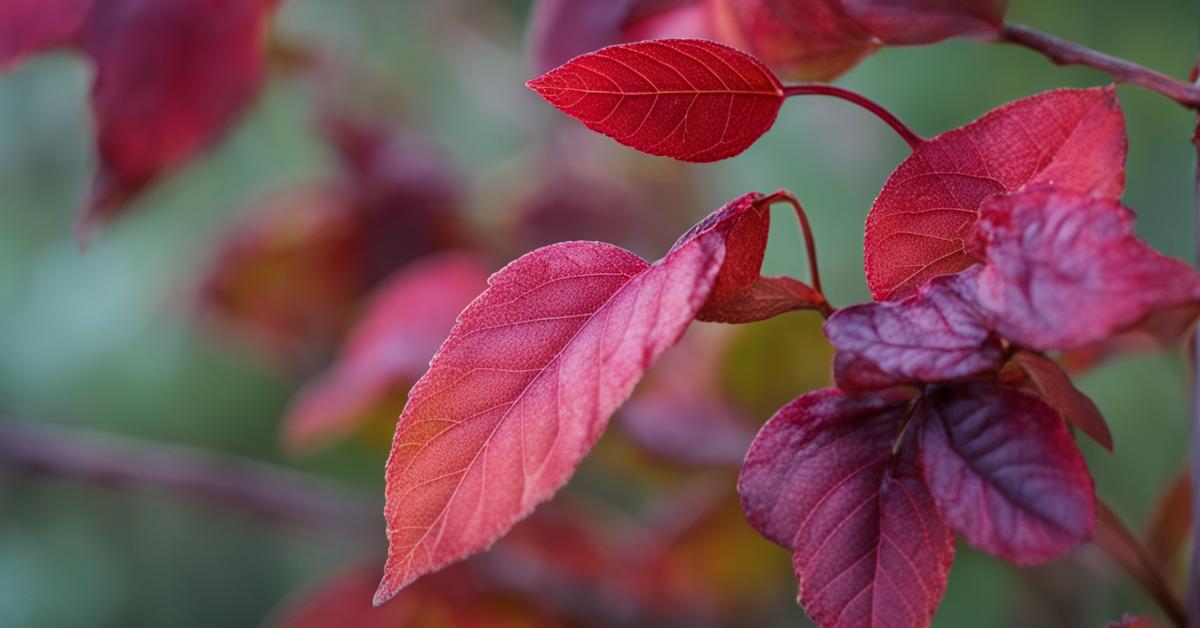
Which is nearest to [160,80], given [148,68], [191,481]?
[148,68]

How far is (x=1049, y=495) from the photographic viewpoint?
0.24 meters

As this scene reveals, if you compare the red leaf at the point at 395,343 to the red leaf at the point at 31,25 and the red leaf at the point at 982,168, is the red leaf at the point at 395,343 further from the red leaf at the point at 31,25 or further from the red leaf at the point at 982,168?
the red leaf at the point at 982,168

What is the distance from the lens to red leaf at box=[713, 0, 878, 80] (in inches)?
13.2

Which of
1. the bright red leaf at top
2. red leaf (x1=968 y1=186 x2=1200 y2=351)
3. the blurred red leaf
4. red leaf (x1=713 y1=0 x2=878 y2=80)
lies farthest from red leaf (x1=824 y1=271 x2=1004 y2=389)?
the blurred red leaf

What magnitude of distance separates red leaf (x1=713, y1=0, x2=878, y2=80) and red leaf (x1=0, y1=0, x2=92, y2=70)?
288mm

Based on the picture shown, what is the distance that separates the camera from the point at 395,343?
25.0 inches

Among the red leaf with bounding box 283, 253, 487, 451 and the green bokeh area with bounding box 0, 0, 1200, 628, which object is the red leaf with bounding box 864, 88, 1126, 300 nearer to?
the red leaf with bounding box 283, 253, 487, 451

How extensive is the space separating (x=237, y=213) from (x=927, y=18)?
1.10 metres

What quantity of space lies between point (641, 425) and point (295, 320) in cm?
36

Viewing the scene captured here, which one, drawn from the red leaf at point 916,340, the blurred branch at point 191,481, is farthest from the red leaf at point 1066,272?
the blurred branch at point 191,481

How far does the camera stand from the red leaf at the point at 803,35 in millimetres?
336

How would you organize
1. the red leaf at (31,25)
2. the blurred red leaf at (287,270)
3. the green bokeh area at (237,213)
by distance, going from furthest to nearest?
the green bokeh area at (237,213), the blurred red leaf at (287,270), the red leaf at (31,25)

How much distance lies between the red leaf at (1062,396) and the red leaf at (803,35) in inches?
4.7

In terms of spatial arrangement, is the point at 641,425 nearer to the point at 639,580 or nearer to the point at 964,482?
the point at 639,580
